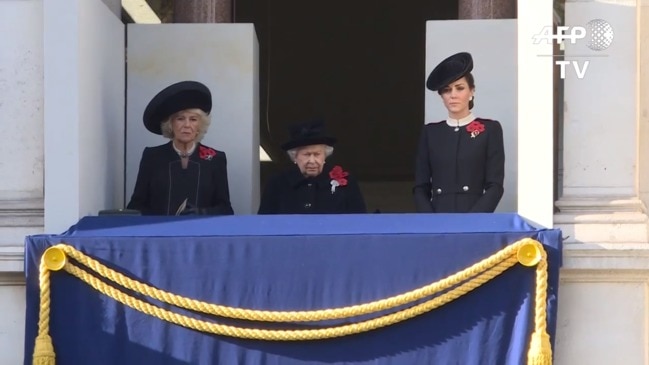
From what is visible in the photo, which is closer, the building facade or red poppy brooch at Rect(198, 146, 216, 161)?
the building facade

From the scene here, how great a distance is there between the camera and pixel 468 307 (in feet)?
31.4

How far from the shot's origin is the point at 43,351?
9.57 meters

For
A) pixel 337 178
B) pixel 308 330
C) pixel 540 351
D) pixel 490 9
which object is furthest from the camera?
pixel 490 9

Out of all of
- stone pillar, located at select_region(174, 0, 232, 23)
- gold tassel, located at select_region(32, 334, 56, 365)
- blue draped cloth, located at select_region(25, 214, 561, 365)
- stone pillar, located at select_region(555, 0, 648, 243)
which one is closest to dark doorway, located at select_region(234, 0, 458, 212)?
stone pillar, located at select_region(174, 0, 232, 23)

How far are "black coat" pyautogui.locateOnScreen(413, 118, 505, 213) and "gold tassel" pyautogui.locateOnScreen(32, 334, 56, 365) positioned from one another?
91.7 inches

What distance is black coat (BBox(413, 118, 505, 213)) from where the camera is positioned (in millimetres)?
10367

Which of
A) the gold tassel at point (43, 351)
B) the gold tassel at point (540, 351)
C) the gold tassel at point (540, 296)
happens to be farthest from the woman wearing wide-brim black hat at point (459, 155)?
the gold tassel at point (43, 351)

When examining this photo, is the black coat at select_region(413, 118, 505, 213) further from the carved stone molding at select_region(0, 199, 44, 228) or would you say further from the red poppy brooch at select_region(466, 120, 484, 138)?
the carved stone molding at select_region(0, 199, 44, 228)

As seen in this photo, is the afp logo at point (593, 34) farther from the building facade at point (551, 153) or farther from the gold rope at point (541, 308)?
the gold rope at point (541, 308)

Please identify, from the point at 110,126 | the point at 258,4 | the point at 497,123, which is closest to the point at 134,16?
the point at 258,4

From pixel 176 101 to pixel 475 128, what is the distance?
5.93ft

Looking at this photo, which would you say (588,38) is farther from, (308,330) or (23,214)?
(23,214)

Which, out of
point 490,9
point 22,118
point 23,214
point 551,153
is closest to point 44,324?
point 23,214

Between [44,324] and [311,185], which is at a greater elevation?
[311,185]
